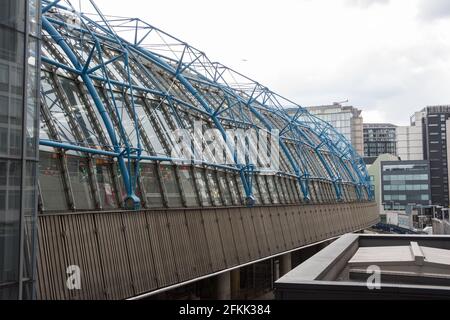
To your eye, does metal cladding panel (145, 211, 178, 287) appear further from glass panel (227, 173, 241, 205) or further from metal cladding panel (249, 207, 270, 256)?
glass panel (227, 173, 241, 205)

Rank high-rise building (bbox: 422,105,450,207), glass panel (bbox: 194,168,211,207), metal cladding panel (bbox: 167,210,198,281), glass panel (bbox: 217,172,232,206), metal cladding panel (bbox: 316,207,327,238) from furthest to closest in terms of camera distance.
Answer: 1. high-rise building (bbox: 422,105,450,207)
2. metal cladding panel (bbox: 316,207,327,238)
3. glass panel (bbox: 217,172,232,206)
4. glass panel (bbox: 194,168,211,207)
5. metal cladding panel (bbox: 167,210,198,281)

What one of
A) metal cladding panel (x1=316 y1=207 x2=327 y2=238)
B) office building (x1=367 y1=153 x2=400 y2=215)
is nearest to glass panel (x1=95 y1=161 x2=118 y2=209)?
metal cladding panel (x1=316 y1=207 x2=327 y2=238)

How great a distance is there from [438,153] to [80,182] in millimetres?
180641

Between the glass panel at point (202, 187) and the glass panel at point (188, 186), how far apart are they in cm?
67

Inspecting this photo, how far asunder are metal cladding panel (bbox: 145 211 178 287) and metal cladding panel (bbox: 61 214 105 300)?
3.69 metres

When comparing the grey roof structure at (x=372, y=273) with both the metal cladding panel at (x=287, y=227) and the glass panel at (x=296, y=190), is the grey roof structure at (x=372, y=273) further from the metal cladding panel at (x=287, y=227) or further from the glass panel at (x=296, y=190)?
the glass panel at (x=296, y=190)

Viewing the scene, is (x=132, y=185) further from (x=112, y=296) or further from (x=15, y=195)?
(x=15, y=195)

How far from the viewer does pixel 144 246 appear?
2119cm

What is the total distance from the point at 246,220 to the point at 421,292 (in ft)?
70.4

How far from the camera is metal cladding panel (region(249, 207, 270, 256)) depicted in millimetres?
32469

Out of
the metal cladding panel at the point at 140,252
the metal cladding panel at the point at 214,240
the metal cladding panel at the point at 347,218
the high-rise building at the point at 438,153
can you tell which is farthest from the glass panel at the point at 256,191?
the high-rise building at the point at 438,153

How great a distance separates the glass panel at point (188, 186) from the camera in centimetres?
2736

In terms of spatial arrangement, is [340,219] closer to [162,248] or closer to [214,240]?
[214,240]

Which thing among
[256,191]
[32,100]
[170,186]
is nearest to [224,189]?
[256,191]
